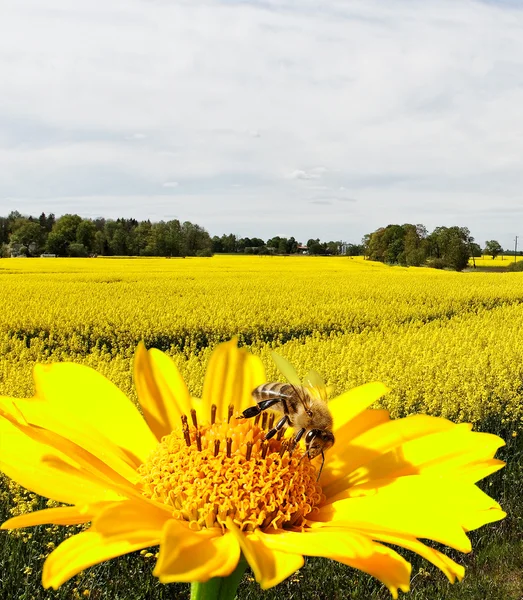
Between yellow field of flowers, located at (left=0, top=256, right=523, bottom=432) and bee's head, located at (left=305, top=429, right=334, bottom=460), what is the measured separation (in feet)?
15.0

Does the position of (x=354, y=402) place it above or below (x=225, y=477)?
above

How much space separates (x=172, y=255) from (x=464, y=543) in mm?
47550

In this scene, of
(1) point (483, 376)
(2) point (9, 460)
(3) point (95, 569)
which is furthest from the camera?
(1) point (483, 376)

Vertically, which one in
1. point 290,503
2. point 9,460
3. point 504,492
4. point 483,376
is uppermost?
point 9,460

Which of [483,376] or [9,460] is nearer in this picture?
[9,460]

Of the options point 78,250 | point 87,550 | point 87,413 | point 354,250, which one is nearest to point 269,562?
point 87,550

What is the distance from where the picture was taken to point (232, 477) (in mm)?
884

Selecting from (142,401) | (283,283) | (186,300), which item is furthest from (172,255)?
(142,401)

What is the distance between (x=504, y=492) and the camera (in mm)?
4848

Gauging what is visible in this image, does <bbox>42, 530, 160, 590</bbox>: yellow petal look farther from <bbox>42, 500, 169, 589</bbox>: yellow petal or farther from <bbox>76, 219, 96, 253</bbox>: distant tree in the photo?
<bbox>76, 219, 96, 253</bbox>: distant tree

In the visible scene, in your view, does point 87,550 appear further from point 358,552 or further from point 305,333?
point 305,333

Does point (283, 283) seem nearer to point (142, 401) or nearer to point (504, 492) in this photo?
point (504, 492)

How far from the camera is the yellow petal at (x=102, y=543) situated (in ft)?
A: 1.85

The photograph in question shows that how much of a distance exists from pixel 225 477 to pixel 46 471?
10.8 inches
